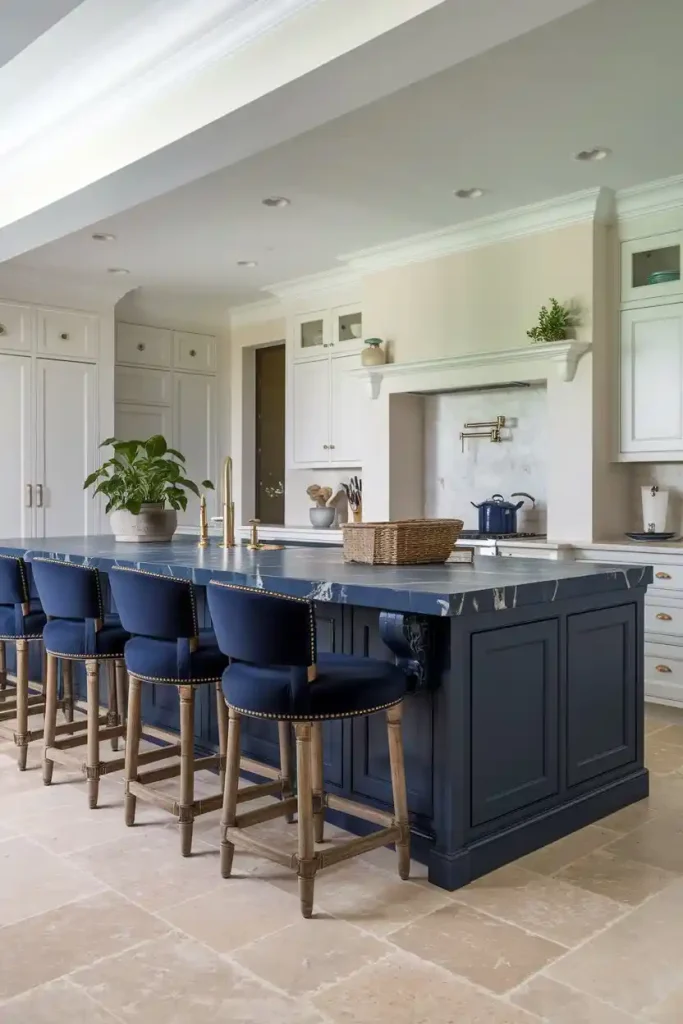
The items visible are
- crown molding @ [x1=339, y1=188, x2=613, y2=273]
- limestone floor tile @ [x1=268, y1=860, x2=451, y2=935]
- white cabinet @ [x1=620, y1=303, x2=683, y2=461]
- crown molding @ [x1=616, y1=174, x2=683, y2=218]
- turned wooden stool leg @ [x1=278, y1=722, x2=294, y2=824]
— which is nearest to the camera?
limestone floor tile @ [x1=268, y1=860, x2=451, y2=935]

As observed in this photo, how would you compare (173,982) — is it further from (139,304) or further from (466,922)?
(139,304)

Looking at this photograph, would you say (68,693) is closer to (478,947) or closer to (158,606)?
(158,606)

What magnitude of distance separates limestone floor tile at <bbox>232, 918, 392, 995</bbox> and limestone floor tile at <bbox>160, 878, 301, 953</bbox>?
0.05 meters

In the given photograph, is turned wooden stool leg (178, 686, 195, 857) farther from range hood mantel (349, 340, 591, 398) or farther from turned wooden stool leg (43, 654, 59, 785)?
range hood mantel (349, 340, 591, 398)

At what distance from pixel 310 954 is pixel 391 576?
43.9 inches

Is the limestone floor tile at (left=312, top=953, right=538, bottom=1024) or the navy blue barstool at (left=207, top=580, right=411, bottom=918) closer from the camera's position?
the limestone floor tile at (left=312, top=953, right=538, bottom=1024)

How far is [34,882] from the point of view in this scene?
2600 mm

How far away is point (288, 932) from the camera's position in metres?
2.29

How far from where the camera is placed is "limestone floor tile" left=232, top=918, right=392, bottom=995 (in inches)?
81.6

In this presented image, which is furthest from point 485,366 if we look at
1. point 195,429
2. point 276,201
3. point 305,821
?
point 305,821

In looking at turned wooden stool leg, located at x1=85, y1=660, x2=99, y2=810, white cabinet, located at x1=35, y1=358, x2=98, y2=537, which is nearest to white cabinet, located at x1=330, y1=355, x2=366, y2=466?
white cabinet, located at x1=35, y1=358, x2=98, y2=537

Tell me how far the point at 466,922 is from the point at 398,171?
11.7 ft

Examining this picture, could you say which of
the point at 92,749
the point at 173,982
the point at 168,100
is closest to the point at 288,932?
the point at 173,982

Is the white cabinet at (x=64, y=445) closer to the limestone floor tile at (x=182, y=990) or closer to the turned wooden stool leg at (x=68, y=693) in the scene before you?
the turned wooden stool leg at (x=68, y=693)
